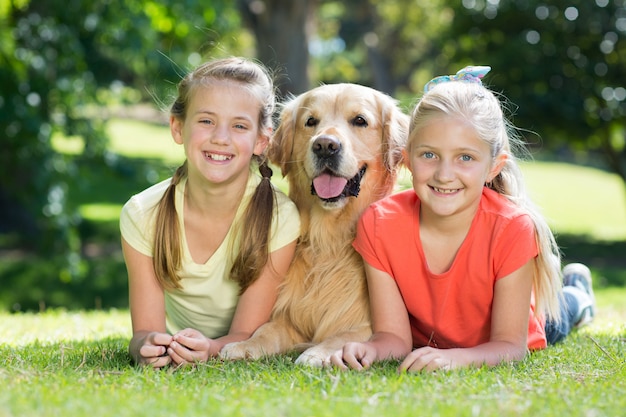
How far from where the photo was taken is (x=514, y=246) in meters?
3.33

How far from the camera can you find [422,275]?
349 centimetres

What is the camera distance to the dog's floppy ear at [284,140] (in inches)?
163

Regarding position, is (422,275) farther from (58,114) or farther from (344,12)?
(344,12)

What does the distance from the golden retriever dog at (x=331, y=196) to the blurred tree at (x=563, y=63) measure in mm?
8190

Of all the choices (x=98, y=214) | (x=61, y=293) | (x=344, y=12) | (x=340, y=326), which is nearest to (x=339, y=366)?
(x=340, y=326)

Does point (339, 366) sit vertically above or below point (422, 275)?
below

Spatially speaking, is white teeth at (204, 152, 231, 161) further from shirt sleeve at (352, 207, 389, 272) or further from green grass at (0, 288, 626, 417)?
Result: green grass at (0, 288, 626, 417)

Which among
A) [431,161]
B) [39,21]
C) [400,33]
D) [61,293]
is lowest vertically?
[61,293]

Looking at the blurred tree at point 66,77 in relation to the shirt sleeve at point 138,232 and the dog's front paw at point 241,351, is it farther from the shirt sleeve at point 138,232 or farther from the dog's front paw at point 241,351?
the dog's front paw at point 241,351

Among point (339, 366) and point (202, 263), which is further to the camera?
point (202, 263)

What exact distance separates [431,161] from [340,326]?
0.92m

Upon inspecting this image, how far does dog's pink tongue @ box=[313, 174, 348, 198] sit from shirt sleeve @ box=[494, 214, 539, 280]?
0.81m

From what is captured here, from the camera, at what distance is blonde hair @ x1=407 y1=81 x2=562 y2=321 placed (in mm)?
3350

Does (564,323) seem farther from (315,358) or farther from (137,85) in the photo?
(137,85)
